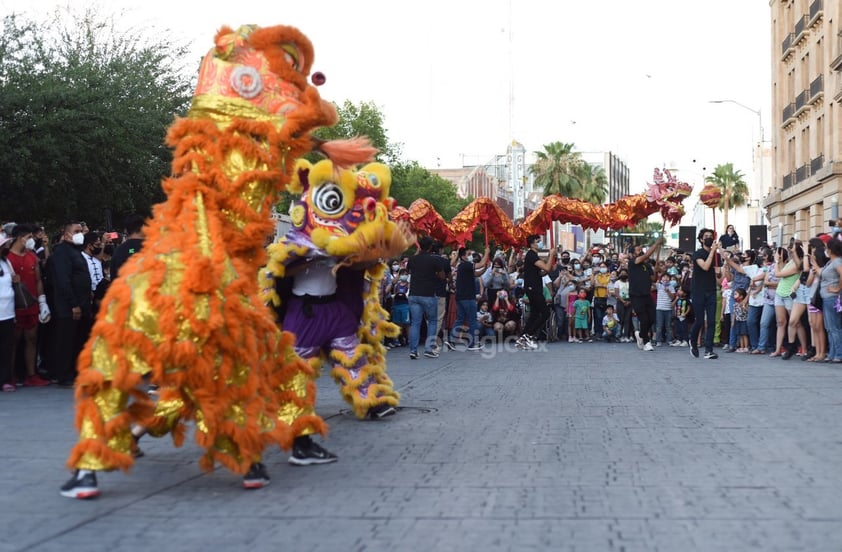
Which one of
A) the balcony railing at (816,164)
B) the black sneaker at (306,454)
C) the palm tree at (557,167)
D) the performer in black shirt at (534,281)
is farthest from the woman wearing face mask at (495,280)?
the palm tree at (557,167)

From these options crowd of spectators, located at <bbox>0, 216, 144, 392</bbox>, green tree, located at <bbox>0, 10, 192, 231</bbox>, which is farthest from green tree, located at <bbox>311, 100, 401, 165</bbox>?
crowd of spectators, located at <bbox>0, 216, 144, 392</bbox>

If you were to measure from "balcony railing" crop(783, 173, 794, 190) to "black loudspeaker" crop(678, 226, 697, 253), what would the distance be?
78.0ft

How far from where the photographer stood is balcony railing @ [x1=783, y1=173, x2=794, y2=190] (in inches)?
1852

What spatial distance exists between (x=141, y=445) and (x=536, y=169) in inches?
2910

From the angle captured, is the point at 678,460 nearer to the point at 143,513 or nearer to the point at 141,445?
the point at 143,513

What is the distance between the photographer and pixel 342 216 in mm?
7656

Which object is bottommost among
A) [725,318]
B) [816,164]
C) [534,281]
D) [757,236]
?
[725,318]

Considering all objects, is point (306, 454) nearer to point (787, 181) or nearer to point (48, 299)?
point (48, 299)

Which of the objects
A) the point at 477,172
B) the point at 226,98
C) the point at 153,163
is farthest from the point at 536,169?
the point at 226,98

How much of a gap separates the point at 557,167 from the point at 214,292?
246 feet

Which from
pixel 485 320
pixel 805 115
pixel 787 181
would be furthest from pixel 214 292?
pixel 787 181

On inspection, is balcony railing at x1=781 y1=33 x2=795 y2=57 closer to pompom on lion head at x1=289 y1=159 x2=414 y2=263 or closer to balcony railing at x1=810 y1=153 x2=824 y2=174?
balcony railing at x1=810 y1=153 x2=824 y2=174

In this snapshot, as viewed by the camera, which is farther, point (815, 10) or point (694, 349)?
point (815, 10)

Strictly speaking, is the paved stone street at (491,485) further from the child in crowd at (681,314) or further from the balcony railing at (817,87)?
the balcony railing at (817,87)
